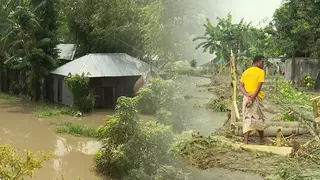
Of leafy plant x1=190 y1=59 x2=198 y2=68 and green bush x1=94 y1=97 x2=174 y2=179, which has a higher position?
leafy plant x1=190 y1=59 x2=198 y2=68

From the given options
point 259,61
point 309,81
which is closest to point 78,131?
point 259,61

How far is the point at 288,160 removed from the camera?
18.6 ft

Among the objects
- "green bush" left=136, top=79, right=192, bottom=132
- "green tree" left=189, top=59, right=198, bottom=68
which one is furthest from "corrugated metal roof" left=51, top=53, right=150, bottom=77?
"green tree" left=189, top=59, right=198, bottom=68

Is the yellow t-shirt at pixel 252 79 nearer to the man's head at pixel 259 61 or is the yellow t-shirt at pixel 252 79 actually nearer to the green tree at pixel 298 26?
the man's head at pixel 259 61

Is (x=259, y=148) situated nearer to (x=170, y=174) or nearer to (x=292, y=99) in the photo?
(x=170, y=174)

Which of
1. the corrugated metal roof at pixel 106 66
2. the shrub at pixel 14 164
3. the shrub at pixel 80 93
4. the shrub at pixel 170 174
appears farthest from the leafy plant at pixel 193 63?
the shrub at pixel 14 164

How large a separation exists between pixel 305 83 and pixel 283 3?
15.8 feet

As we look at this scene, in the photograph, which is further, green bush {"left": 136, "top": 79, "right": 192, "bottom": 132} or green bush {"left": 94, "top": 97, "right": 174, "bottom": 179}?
green bush {"left": 136, "top": 79, "right": 192, "bottom": 132}

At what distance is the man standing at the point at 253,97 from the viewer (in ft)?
22.2

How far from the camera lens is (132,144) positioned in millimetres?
6637

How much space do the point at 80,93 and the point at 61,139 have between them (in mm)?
5111

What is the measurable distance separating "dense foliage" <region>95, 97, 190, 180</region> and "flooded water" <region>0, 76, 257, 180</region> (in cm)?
68

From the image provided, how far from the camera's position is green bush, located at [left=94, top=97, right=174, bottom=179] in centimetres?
630

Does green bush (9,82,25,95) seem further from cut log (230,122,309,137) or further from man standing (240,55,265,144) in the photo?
man standing (240,55,265,144)
